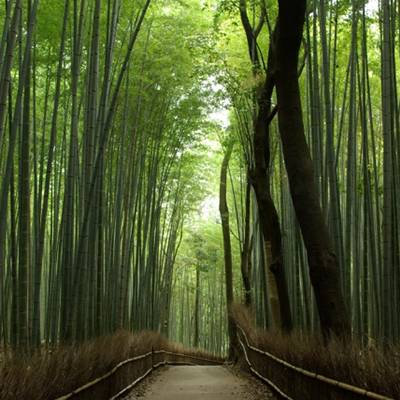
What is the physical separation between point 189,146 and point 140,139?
131 inches

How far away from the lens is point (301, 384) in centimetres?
296

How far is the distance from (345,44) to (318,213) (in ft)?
13.5

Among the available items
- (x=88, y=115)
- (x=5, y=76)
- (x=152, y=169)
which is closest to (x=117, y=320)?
(x=152, y=169)

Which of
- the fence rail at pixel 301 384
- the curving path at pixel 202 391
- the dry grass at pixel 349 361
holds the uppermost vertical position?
the dry grass at pixel 349 361

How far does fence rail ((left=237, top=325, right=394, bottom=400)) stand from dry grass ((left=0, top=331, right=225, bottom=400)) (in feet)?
4.04

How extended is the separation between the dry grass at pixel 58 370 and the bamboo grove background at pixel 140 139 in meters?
0.27

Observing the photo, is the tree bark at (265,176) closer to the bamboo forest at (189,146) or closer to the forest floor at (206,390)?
the bamboo forest at (189,146)

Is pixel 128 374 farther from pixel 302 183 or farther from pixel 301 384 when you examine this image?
pixel 302 183

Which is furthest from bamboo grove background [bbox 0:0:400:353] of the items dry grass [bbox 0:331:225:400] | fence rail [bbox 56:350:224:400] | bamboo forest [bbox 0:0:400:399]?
fence rail [bbox 56:350:224:400]

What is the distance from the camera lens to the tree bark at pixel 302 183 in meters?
3.08

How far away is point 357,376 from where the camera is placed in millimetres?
Result: 2076

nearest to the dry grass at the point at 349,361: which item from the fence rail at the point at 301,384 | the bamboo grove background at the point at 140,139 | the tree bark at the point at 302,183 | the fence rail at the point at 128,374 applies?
the fence rail at the point at 301,384

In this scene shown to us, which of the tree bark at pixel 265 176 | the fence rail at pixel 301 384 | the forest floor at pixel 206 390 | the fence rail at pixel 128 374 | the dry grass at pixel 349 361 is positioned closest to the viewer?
the dry grass at pixel 349 361

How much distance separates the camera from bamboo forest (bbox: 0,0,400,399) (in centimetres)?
315
